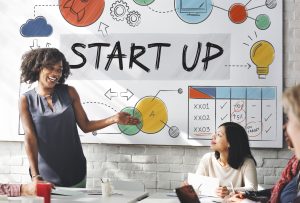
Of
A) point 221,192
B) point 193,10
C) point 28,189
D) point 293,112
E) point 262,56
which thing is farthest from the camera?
point 193,10

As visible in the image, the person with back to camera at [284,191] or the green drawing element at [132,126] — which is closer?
the person with back to camera at [284,191]

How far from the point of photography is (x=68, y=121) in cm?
471

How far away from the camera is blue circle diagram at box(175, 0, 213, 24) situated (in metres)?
4.62

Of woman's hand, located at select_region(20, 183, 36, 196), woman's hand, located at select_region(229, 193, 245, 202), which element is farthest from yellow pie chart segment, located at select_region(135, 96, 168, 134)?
woman's hand, located at select_region(20, 183, 36, 196)

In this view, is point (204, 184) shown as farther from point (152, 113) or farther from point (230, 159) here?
point (152, 113)

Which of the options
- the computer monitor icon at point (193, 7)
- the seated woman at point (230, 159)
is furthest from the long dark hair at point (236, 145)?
the computer monitor icon at point (193, 7)

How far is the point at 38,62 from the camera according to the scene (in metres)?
4.82

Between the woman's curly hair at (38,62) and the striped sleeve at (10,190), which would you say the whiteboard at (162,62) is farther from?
the striped sleeve at (10,190)

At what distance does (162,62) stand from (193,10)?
55 cm

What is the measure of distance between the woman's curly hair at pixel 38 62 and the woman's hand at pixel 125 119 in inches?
24.9

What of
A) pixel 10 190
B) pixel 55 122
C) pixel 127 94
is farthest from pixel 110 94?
pixel 10 190

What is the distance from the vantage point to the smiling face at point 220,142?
13.7ft

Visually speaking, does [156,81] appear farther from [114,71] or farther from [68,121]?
[68,121]

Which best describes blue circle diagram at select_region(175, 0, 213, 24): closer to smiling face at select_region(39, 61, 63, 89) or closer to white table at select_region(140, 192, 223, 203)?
smiling face at select_region(39, 61, 63, 89)
